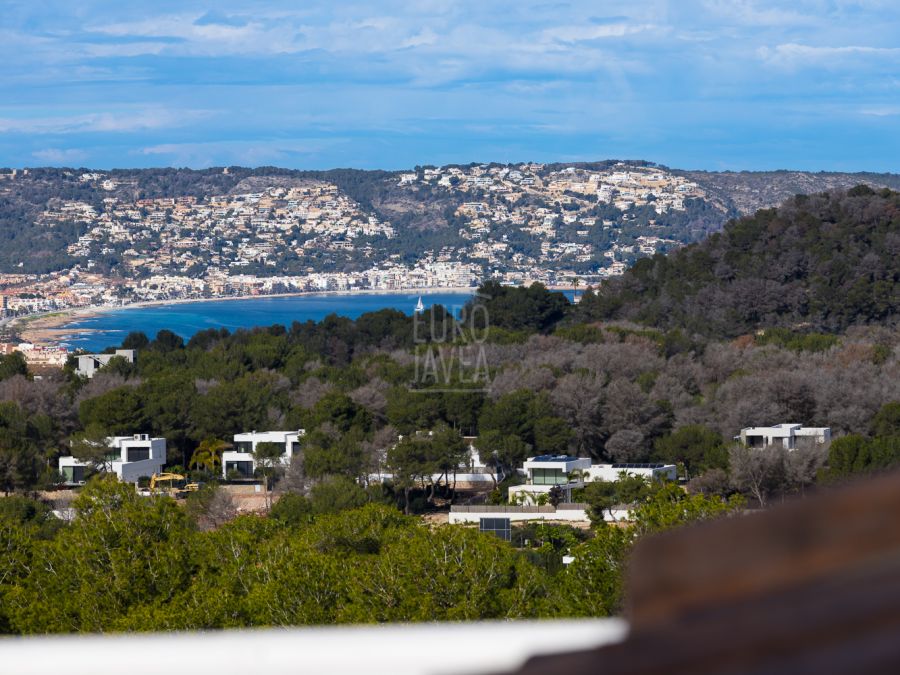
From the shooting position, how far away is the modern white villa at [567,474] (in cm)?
2191

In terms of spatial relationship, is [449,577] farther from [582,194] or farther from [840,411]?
[582,194]

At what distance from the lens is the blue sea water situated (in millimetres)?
79125

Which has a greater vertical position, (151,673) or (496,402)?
(151,673)

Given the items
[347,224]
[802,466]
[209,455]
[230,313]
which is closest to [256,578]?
[802,466]

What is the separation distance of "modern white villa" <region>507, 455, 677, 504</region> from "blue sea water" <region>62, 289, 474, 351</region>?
47.6 metres

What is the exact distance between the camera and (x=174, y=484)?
2514cm

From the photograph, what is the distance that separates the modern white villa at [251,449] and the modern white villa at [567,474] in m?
5.11

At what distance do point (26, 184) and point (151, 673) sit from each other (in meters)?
141

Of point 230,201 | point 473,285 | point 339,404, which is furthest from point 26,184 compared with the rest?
point 339,404

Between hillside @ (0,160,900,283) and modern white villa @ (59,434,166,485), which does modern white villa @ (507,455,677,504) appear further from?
hillside @ (0,160,900,283)

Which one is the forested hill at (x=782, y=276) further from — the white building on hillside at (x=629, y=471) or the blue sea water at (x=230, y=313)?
the blue sea water at (x=230, y=313)

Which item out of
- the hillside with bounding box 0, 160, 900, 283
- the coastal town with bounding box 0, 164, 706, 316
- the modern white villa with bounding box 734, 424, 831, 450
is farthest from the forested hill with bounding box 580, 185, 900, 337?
the hillside with bounding box 0, 160, 900, 283

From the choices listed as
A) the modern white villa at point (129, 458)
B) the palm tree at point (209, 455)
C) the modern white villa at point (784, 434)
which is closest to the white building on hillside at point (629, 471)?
the modern white villa at point (784, 434)

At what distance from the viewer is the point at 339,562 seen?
11008mm
